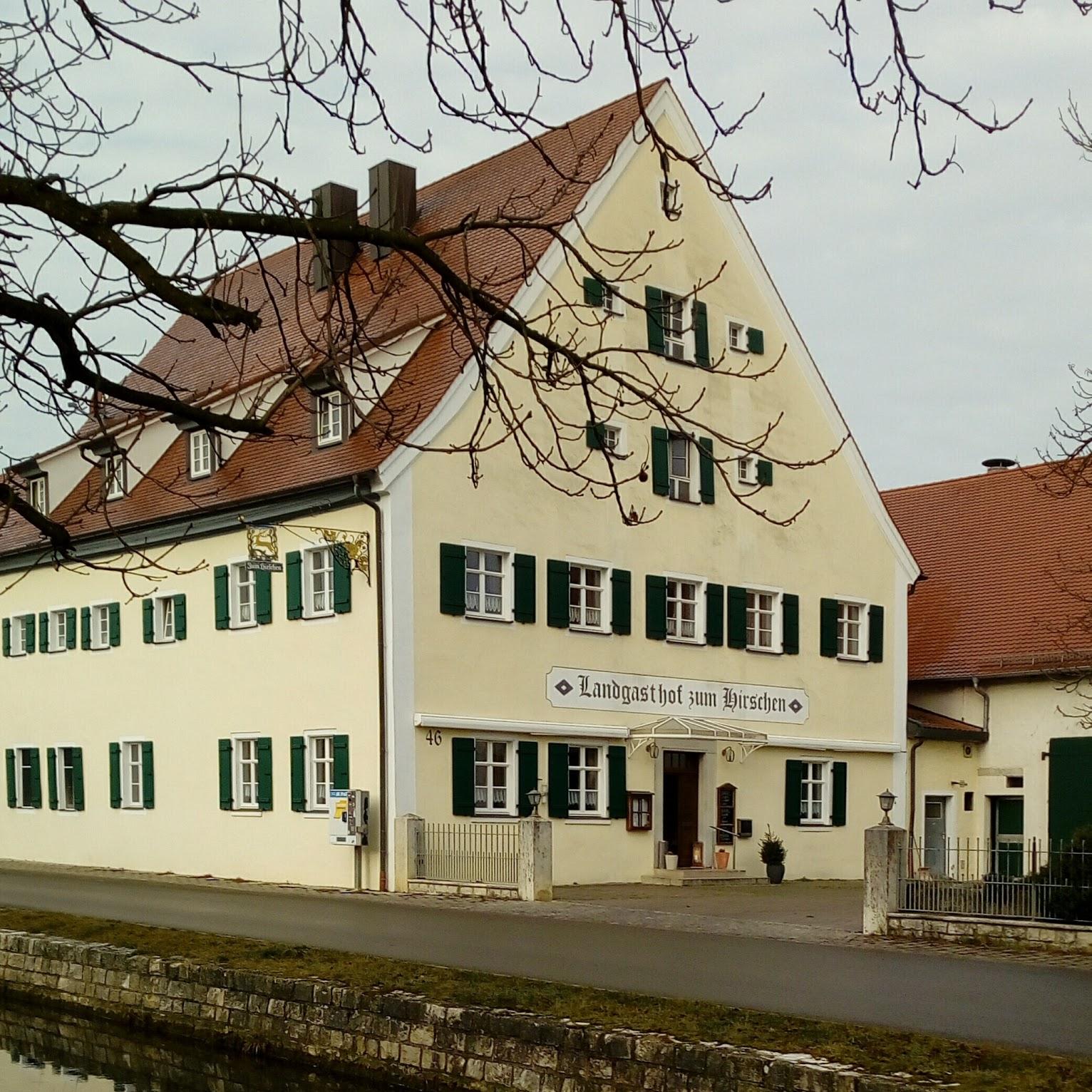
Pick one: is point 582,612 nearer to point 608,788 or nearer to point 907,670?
point 608,788

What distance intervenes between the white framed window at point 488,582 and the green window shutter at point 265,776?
4.03 m

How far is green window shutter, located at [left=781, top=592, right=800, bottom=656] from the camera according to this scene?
33.1 metres

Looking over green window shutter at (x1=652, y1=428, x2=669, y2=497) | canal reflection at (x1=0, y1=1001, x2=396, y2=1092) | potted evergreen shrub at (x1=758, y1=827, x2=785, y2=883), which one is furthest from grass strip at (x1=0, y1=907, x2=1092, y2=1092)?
potted evergreen shrub at (x1=758, y1=827, x2=785, y2=883)

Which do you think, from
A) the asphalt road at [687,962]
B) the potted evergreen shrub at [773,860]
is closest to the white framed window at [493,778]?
the asphalt road at [687,962]

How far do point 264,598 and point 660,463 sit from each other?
719 cm

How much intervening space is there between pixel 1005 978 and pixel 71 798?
75.5ft

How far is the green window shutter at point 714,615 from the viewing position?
3164cm

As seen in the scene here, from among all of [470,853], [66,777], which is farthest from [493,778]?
[66,777]

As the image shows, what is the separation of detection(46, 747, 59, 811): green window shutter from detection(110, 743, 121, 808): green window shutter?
248cm

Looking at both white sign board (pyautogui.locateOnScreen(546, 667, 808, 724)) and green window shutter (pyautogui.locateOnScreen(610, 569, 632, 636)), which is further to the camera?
green window shutter (pyautogui.locateOnScreen(610, 569, 632, 636))

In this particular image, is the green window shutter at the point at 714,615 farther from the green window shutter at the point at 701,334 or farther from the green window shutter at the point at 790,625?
the green window shutter at the point at 701,334

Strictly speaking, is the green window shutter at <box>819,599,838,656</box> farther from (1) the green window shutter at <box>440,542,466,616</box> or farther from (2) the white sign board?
(1) the green window shutter at <box>440,542,466,616</box>

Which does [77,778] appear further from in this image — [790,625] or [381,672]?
[790,625]

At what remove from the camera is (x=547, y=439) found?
2838 cm
